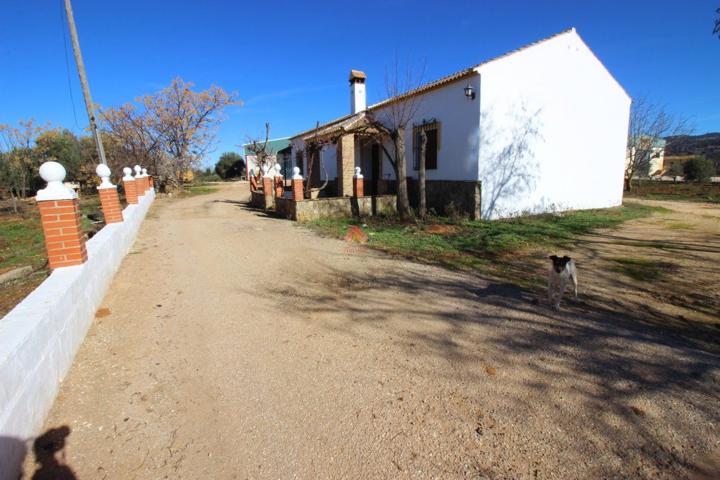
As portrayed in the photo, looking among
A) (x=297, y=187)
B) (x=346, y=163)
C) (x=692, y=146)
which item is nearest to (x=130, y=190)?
(x=297, y=187)

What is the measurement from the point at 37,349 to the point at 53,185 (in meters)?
1.83

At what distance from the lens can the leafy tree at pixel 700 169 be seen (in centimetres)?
2467

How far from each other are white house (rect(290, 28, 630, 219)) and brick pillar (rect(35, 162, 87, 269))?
29.2 feet

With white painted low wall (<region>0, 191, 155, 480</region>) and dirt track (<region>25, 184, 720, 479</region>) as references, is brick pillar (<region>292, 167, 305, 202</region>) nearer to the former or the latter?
dirt track (<region>25, 184, 720, 479</region>)

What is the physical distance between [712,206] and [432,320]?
15.9m

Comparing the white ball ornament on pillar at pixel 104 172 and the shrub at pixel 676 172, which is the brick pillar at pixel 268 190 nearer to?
the white ball ornament on pillar at pixel 104 172

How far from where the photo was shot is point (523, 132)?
10.5 meters

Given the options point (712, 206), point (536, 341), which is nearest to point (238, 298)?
point (536, 341)

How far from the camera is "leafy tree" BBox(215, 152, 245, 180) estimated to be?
146 ft

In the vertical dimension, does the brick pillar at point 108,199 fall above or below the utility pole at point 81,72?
below

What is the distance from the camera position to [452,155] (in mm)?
10703

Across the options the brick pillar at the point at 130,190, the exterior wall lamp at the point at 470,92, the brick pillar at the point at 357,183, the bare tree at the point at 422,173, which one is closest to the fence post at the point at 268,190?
the brick pillar at the point at 357,183

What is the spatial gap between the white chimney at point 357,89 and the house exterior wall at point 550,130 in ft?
27.3

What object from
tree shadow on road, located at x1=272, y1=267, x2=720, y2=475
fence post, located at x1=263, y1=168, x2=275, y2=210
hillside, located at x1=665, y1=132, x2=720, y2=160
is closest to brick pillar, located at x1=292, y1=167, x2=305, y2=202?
fence post, located at x1=263, y1=168, x2=275, y2=210
